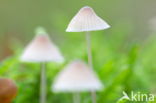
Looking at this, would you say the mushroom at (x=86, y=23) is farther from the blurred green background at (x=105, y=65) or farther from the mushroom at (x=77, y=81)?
the blurred green background at (x=105, y=65)

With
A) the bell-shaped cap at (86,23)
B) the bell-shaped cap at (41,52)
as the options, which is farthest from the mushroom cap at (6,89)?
the bell-shaped cap at (86,23)

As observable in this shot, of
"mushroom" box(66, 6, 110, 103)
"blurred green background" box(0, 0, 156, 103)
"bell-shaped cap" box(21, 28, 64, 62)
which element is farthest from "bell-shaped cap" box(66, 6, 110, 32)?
"blurred green background" box(0, 0, 156, 103)

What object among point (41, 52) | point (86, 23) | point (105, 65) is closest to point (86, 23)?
point (86, 23)

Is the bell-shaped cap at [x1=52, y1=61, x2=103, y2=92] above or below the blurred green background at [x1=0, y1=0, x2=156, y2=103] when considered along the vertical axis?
below

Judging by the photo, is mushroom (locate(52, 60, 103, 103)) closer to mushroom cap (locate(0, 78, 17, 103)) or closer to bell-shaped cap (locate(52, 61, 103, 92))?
bell-shaped cap (locate(52, 61, 103, 92))

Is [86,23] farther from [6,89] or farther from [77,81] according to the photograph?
[6,89]

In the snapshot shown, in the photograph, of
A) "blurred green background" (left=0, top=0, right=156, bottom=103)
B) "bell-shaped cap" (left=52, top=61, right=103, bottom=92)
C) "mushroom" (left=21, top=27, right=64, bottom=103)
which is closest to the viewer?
"bell-shaped cap" (left=52, top=61, right=103, bottom=92)

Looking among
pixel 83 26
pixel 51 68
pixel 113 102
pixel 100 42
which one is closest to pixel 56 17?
pixel 100 42

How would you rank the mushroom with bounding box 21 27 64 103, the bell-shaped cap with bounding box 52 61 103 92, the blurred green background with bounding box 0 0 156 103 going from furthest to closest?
the blurred green background with bounding box 0 0 156 103 → the mushroom with bounding box 21 27 64 103 → the bell-shaped cap with bounding box 52 61 103 92
